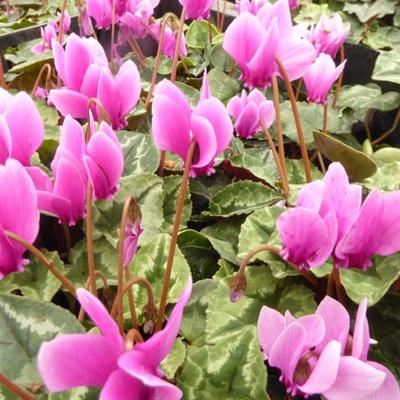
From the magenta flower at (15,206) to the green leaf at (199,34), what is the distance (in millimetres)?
1330

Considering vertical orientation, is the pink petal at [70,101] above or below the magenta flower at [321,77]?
above

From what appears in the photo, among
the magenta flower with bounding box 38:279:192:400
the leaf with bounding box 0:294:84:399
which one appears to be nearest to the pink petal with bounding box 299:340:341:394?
the magenta flower with bounding box 38:279:192:400

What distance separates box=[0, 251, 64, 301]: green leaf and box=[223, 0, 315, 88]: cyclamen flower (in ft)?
1.28

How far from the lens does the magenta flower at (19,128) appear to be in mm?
660

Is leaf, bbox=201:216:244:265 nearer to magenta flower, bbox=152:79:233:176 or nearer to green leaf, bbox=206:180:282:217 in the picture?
green leaf, bbox=206:180:282:217

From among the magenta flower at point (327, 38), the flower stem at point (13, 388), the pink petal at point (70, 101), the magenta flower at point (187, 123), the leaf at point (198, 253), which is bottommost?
the leaf at point (198, 253)

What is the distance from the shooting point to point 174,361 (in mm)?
645

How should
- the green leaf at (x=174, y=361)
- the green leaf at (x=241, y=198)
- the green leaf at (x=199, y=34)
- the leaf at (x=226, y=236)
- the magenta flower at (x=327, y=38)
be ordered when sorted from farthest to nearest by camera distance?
1. the green leaf at (x=199, y=34)
2. the magenta flower at (x=327, y=38)
3. the green leaf at (x=241, y=198)
4. the leaf at (x=226, y=236)
5. the green leaf at (x=174, y=361)

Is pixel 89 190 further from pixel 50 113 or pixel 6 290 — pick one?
pixel 50 113

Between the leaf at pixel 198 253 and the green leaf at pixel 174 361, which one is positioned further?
the leaf at pixel 198 253

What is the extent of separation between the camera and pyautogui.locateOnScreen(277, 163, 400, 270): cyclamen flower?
58cm

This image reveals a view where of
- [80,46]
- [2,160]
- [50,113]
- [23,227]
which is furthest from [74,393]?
[50,113]

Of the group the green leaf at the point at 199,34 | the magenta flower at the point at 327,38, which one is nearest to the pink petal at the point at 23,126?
the magenta flower at the point at 327,38

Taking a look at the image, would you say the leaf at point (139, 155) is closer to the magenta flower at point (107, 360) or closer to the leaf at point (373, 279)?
the leaf at point (373, 279)
